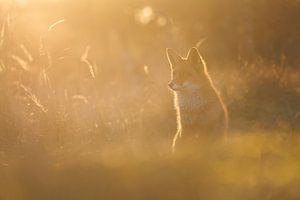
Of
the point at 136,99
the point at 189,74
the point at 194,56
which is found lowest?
the point at 136,99

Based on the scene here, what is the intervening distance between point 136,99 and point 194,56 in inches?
58.0

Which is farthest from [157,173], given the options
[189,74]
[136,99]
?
[136,99]

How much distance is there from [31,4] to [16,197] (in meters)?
3.69

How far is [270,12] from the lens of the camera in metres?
8.18

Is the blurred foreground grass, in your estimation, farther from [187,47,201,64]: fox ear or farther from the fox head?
[187,47,201,64]: fox ear

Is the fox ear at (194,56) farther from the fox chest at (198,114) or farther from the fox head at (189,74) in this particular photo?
the fox chest at (198,114)

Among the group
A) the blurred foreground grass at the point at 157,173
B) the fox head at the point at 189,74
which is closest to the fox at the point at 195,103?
the fox head at the point at 189,74

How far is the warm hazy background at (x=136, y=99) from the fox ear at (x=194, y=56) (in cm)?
89

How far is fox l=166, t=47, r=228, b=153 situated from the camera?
5.77 meters

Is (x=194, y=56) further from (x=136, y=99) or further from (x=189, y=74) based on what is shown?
(x=136, y=99)

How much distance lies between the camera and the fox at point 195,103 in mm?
5770

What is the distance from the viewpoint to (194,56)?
19.7 ft

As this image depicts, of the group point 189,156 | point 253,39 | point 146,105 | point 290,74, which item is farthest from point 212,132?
point 253,39

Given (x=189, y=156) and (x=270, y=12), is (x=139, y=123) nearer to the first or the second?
(x=189, y=156)
